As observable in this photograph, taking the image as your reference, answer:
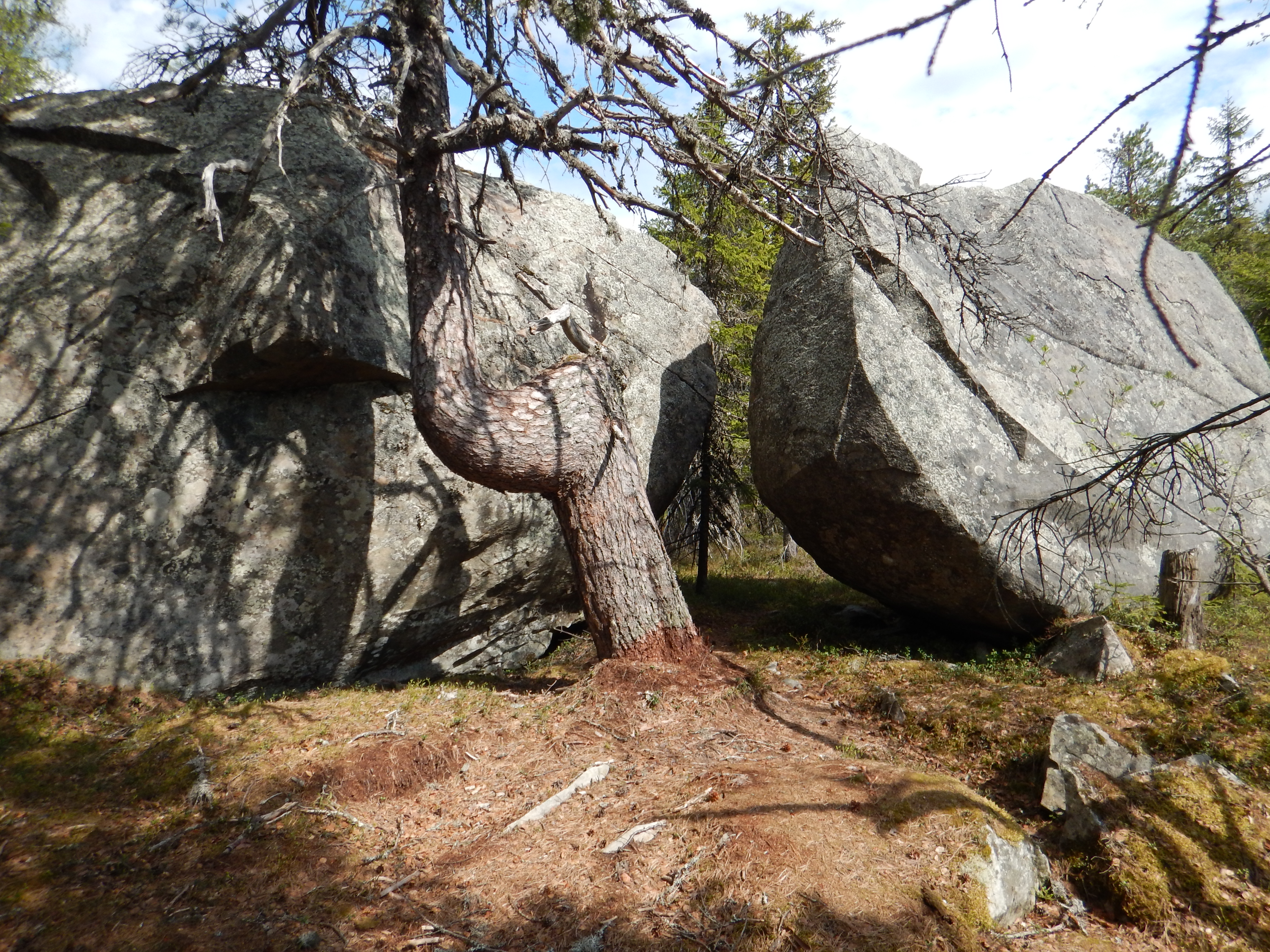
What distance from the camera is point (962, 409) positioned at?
21.9ft

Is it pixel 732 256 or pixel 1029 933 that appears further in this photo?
pixel 732 256

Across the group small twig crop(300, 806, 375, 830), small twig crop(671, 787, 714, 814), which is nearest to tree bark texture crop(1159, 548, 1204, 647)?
small twig crop(671, 787, 714, 814)

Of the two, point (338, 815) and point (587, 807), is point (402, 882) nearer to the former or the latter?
point (338, 815)

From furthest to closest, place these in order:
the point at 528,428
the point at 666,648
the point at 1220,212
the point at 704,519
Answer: the point at 704,519 < the point at 666,648 < the point at 528,428 < the point at 1220,212

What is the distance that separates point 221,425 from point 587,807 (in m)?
4.22

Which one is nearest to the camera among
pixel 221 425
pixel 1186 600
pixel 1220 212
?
pixel 1220 212

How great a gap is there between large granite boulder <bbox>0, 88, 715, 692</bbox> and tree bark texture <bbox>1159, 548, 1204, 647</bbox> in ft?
18.7

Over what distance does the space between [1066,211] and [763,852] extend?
8.50 m

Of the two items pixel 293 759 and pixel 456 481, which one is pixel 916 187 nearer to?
pixel 456 481

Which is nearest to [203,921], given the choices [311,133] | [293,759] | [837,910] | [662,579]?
[293,759]

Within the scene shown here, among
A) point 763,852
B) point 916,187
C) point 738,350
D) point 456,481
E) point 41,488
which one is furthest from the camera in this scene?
point 738,350

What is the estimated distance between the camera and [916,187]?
8.25 m

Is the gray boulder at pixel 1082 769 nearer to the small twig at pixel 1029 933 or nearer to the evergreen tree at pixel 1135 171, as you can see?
the small twig at pixel 1029 933

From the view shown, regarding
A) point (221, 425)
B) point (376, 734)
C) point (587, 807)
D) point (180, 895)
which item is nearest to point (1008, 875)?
point (587, 807)
